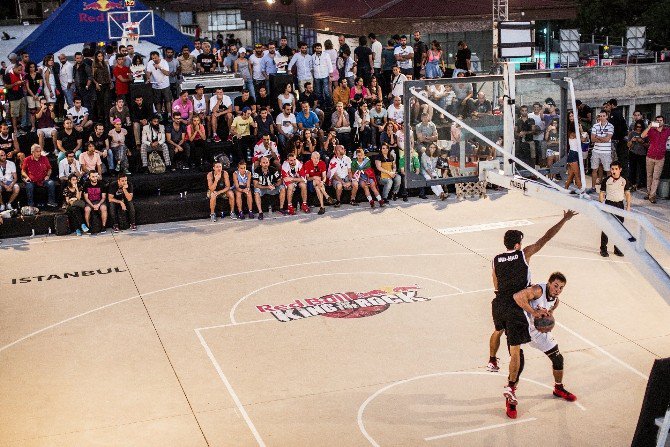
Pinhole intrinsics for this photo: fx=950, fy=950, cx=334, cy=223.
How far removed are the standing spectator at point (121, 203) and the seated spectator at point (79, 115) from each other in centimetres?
251

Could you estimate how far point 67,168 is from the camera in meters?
20.7

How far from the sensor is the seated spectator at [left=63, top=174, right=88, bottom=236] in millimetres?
19891

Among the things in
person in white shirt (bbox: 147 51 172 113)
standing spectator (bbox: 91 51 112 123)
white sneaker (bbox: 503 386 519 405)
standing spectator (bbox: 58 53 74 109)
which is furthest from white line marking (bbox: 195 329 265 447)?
standing spectator (bbox: 58 53 74 109)

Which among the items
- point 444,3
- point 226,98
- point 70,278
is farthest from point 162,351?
point 444,3

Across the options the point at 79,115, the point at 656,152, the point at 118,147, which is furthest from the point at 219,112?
the point at 656,152

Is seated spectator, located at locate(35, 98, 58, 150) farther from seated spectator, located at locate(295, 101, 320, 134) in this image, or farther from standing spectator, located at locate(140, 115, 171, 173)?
seated spectator, located at locate(295, 101, 320, 134)

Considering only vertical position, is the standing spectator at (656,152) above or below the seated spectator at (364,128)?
below

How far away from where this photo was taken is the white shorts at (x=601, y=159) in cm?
2156

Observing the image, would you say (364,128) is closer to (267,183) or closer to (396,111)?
(396,111)

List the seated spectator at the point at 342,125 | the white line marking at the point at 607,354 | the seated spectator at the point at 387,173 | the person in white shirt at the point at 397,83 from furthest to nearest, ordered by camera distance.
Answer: the person in white shirt at the point at 397,83, the seated spectator at the point at 342,125, the seated spectator at the point at 387,173, the white line marking at the point at 607,354

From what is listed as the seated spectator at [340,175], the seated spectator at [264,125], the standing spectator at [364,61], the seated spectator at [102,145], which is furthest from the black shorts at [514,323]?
the standing spectator at [364,61]

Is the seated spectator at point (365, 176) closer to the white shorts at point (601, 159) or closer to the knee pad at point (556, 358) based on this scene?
the white shorts at point (601, 159)

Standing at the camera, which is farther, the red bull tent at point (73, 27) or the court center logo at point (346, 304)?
the red bull tent at point (73, 27)

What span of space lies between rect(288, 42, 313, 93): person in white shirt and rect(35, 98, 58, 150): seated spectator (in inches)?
243
